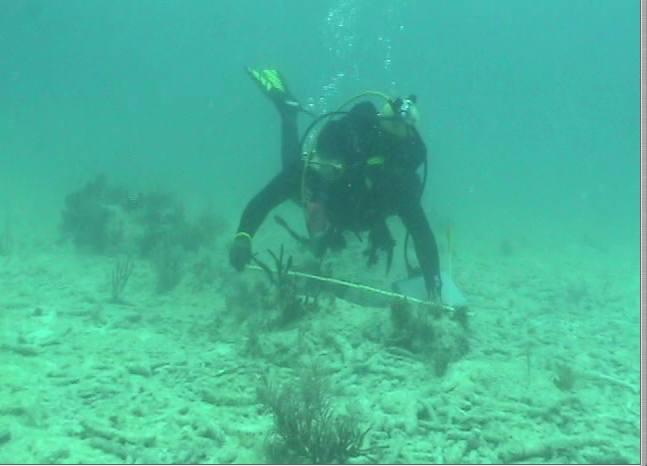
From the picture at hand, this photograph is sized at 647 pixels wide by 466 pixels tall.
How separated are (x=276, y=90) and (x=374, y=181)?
4958 millimetres

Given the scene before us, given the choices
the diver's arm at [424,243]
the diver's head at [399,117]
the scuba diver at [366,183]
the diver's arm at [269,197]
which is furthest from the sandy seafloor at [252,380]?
the diver's head at [399,117]

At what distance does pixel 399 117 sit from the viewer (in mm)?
5848

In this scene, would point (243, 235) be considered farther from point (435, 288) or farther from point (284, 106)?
point (284, 106)

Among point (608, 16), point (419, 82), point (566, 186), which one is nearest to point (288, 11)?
point (419, 82)

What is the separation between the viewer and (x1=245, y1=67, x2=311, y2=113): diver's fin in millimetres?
9867

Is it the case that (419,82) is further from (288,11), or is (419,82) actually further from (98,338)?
(98,338)

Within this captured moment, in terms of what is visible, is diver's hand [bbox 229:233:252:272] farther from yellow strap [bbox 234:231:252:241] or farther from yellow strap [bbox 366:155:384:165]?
yellow strap [bbox 366:155:384:165]

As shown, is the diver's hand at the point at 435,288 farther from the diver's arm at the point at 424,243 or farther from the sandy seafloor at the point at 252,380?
the sandy seafloor at the point at 252,380

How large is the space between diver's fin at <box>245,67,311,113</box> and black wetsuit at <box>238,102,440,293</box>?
3717 millimetres

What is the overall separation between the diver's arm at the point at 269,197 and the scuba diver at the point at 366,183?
0.06 ft

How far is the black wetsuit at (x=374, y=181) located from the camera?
5.74 m

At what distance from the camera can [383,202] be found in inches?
227

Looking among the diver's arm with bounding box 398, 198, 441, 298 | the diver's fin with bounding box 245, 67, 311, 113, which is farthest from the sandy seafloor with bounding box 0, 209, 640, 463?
the diver's fin with bounding box 245, 67, 311, 113

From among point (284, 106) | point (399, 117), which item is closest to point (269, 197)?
point (399, 117)
